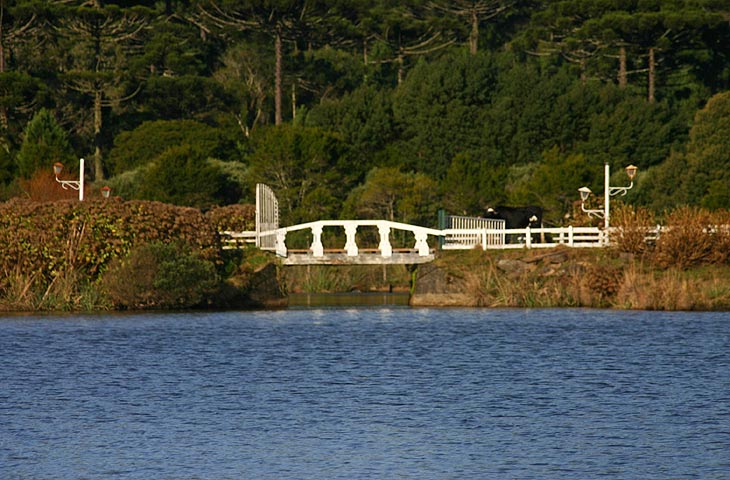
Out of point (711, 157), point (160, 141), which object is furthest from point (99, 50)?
point (711, 157)

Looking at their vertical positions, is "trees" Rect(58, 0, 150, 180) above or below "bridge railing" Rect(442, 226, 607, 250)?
above

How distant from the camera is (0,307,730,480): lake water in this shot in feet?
71.5

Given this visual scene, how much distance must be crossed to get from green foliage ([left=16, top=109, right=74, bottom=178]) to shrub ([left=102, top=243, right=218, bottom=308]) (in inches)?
1038

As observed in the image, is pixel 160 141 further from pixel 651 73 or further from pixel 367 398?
pixel 367 398

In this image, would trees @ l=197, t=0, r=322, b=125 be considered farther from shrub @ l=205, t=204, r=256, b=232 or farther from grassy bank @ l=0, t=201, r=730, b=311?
grassy bank @ l=0, t=201, r=730, b=311

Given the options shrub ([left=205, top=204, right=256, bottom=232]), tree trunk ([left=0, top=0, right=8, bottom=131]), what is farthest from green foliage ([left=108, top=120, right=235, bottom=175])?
shrub ([left=205, top=204, right=256, bottom=232])

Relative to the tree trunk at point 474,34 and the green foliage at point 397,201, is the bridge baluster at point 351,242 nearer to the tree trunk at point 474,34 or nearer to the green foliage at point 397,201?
the green foliage at point 397,201

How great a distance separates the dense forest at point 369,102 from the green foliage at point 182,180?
0.12 m

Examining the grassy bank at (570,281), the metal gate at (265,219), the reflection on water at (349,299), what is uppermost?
the metal gate at (265,219)

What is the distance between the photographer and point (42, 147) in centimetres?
7781

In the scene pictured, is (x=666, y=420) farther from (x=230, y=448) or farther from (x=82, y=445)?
(x=82, y=445)

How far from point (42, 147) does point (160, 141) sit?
10.1 m

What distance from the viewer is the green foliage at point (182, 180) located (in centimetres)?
7381

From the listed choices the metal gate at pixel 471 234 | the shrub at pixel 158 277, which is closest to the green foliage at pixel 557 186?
the metal gate at pixel 471 234
